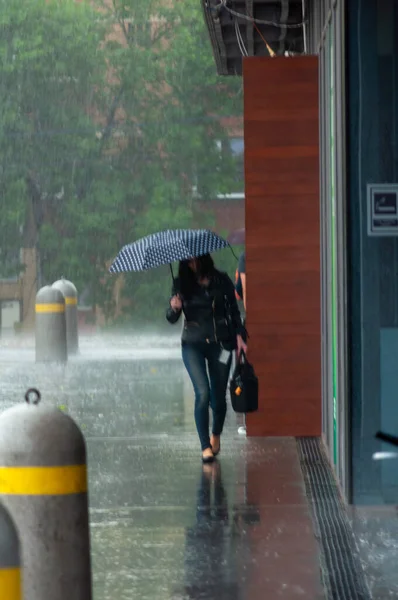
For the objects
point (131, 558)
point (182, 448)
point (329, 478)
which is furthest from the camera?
point (182, 448)

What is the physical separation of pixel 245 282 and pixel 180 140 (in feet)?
103

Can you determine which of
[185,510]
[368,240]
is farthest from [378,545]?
[368,240]

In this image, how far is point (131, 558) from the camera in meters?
7.36

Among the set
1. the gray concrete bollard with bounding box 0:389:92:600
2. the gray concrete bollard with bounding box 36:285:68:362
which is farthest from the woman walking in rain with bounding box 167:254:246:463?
the gray concrete bollard with bounding box 36:285:68:362

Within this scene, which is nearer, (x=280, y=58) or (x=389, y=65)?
(x=389, y=65)

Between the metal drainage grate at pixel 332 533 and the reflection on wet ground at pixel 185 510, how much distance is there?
0.07 metres

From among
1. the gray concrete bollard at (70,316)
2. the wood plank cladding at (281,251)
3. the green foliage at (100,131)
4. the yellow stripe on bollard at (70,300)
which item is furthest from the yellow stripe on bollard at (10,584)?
the green foliage at (100,131)

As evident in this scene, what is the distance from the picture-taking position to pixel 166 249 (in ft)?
35.4

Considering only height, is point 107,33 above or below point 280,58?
above

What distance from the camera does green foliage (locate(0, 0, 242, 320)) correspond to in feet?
143

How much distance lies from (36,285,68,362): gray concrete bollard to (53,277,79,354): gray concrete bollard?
2.39 m

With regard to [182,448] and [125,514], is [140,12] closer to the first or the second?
[182,448]

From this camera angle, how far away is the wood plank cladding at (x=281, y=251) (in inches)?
478

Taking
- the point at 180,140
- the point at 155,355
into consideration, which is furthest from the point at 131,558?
the point at 180,140
